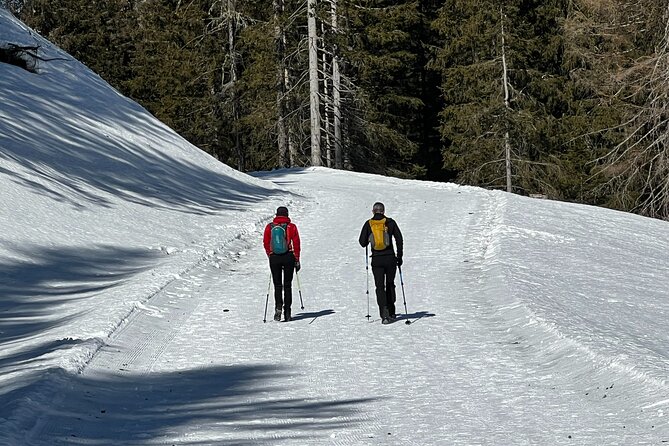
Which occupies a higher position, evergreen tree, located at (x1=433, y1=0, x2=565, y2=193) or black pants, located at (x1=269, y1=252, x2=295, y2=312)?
evergreen tree, located at (x1=433, y1=0, x2=565, y2=193)

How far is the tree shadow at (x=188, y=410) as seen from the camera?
26.6 feet

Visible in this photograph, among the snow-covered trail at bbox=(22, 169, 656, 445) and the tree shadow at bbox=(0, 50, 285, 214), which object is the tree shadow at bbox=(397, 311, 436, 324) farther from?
the tree shadow at bbox=(0, 50, 285, 214)

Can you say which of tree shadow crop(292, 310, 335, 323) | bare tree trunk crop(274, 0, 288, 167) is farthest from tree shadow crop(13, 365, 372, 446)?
bare tree trunk crop(274, 0, 288, 167)

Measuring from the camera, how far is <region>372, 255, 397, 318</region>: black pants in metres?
13.1

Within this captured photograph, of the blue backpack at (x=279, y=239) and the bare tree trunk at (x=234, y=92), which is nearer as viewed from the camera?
the blue backpack at (x=279, y=239)

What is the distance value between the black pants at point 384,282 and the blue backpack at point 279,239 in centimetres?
129

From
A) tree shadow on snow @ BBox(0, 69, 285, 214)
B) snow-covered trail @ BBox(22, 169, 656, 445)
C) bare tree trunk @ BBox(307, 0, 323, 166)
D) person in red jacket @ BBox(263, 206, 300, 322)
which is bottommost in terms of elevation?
snow-covered trail @ BBox(22, 169, 656, 445)

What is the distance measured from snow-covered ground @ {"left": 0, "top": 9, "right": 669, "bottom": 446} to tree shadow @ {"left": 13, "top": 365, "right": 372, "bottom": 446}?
3 cm

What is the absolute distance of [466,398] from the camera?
9.20 m

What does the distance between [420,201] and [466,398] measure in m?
17.7

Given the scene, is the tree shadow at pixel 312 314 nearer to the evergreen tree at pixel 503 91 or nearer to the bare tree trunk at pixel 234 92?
the evergreen tree at pixel 503 91

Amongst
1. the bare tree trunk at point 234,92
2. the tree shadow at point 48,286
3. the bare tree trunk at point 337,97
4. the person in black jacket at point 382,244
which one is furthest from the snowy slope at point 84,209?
the bare tree trunk at point 234,92

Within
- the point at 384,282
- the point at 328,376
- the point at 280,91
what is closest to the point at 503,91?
the point at 280,91

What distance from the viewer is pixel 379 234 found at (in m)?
13.5
